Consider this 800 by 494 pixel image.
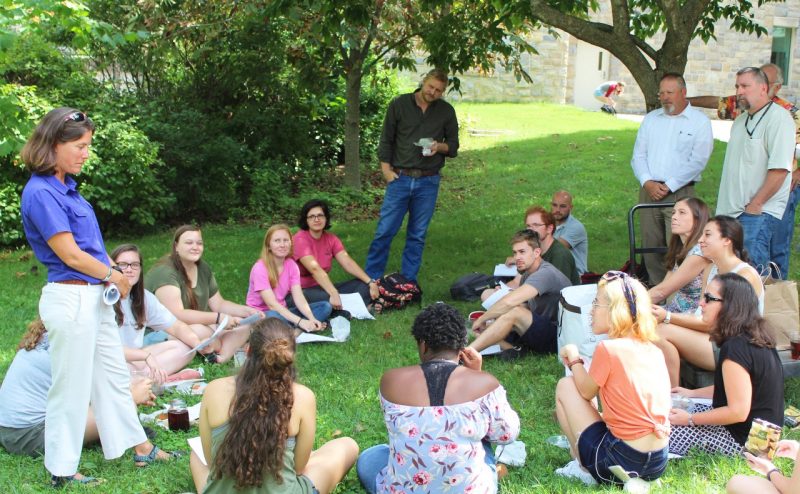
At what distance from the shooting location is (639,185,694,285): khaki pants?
7145mm

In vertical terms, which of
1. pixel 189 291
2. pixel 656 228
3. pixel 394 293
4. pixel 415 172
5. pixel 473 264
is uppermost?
pixel 415 172

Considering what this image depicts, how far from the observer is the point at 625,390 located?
381cm

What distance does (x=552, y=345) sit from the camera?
620cm

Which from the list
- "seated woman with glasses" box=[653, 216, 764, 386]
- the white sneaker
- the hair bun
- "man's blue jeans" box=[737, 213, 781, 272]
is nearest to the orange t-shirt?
the white sneaker

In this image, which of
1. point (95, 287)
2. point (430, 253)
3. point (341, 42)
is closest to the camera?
point (95, 287)

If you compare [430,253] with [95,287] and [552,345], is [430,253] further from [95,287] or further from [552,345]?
[95,287]

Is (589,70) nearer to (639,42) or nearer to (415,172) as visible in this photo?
(639,42)

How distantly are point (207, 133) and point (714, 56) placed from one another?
16991 mm

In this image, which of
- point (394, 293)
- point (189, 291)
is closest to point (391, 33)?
point (394, 293)

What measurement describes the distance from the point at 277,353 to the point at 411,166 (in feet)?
15.7

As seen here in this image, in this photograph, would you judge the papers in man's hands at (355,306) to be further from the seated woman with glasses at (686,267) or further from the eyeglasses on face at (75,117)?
the eyeglasses on face at (75,117)

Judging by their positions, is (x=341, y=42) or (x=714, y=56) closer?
(x=341, y=42)

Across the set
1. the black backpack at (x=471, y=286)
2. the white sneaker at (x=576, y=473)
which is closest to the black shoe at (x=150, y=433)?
the white sneaker at (x=576, y=473)

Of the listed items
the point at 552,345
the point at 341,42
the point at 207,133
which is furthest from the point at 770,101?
the point at 207,133
